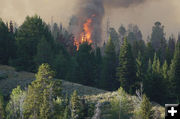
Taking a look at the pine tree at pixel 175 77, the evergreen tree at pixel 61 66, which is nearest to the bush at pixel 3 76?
the evergreen tree at pixel 61 66

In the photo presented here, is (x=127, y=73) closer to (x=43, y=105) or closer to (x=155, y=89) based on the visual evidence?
(x=155, y=89)

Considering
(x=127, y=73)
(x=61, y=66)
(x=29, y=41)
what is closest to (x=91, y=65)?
(x=61, y=66)

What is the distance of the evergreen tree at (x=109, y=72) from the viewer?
77562 mm

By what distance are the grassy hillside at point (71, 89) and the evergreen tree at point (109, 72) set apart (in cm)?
1838

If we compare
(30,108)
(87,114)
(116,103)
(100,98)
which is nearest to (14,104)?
(30,108)

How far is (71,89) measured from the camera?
56.6 meters

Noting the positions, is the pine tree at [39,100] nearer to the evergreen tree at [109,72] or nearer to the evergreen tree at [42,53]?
the evergreen tree at [42,53]

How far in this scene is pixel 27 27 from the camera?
253 ft

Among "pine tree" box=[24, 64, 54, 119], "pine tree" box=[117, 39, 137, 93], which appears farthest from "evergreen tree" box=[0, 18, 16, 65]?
"pine tree" box=[24, 64, 54, 119]

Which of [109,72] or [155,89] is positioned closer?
[155,89]

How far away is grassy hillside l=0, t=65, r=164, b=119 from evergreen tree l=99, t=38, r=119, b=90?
1838 cm

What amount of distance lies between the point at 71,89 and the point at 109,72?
83.1 feet

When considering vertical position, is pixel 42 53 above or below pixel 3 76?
above

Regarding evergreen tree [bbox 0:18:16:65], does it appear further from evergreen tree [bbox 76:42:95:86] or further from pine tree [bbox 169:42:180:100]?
pine tree [bbox 169:42:180:100]
